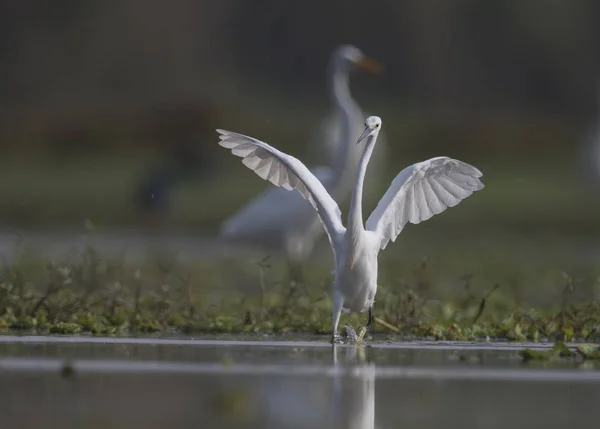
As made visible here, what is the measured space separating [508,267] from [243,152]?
4890mm

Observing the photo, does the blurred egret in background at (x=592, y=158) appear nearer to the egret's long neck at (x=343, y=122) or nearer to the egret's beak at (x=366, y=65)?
the egret's beak at (x=366, y=65)

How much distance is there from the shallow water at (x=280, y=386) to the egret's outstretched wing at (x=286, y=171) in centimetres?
79

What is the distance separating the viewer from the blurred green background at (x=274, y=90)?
74.4ft

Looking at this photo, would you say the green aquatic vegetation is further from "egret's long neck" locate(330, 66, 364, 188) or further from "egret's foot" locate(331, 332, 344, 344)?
"egret's long neck" locate(330, 66, 364, 188)

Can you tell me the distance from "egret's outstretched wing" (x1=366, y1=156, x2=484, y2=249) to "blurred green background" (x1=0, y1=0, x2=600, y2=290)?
12124mm

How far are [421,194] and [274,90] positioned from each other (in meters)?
13.7

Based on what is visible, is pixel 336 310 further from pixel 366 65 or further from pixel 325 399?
pixel 366 65

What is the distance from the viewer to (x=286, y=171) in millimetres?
9227

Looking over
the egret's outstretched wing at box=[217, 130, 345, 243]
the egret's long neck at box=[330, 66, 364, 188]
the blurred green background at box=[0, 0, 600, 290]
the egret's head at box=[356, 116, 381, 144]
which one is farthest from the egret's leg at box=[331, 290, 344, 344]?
the blurred green background at box=[0, 0, 600, 290]

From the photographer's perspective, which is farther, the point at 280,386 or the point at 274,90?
the point at 274,90

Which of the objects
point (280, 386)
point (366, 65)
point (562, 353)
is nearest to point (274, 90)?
point (366, 65)

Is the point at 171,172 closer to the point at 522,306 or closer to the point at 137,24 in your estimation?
the point at 137,24

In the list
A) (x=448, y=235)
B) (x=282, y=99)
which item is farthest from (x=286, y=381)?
(x=282, y=99)

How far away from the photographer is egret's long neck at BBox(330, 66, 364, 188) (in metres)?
12.0
